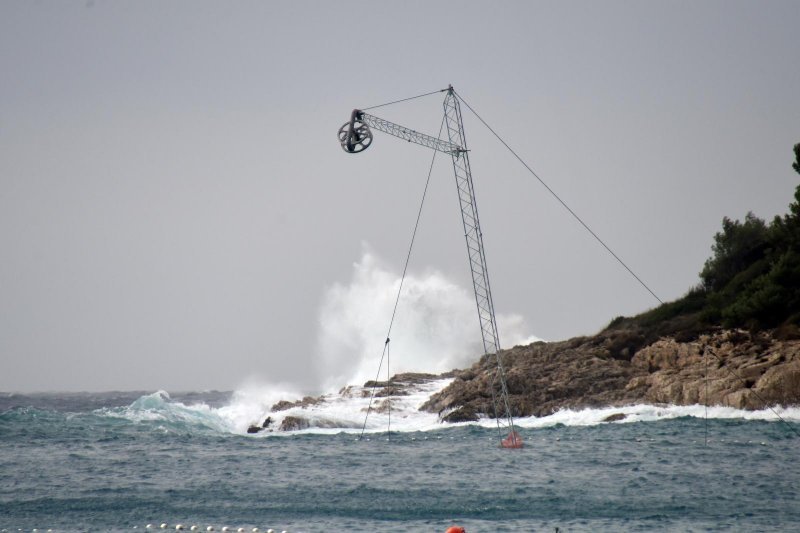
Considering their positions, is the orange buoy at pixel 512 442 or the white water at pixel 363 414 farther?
the white water at pixel 363 414

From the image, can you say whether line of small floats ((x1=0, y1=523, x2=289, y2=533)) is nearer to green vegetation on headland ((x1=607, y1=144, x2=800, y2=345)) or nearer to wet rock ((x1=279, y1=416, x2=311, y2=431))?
wet rock ((x1=279, y1=416, x2=311, y2=431))

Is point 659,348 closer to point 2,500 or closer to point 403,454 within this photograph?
point 403,454

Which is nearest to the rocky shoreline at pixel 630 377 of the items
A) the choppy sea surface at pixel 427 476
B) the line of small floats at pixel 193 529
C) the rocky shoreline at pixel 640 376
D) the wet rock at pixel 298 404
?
the rocky shoreline at pixel 640 376

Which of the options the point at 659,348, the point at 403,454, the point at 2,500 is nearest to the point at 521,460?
the point at 403,454

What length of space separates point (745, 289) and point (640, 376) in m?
12.5

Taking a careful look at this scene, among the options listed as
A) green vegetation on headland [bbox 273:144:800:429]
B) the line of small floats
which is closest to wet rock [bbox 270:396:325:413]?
green vegetation on headland [bbox 273:144:800:429]

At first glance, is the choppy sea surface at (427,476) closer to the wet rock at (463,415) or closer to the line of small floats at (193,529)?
the line of small floats at (193,529)

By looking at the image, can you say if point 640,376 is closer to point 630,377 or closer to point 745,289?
point 630,377

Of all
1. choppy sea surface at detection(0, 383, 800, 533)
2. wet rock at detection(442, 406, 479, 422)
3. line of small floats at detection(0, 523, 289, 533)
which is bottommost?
line of small floats at detection(0, 523, 289, 533)

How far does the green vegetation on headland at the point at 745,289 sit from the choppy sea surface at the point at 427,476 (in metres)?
11.1

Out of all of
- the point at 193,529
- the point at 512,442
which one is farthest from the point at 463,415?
the point at 193,529

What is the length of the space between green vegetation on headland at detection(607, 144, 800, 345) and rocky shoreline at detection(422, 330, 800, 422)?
1.51 meters

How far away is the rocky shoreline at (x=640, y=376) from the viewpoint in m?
54.2

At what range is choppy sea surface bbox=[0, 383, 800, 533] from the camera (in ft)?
94.9
